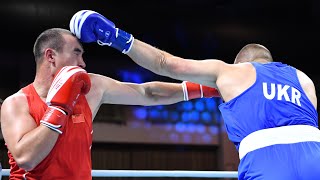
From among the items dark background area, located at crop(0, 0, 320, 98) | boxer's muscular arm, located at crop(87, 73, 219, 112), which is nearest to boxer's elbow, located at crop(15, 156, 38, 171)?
boxer's muscular arm, located at crop(87, 73, 219, 112)

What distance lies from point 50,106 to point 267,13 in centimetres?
601

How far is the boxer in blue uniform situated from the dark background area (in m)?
4.93

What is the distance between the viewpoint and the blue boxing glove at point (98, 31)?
1.93 metres

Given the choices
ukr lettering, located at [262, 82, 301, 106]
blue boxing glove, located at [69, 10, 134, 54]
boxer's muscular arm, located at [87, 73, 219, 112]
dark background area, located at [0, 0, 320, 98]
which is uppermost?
dark background area, located at [0, 0, 320, 98]

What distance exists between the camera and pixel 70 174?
1.92 metres

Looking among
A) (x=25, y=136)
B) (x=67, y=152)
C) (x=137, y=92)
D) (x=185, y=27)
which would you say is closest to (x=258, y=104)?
(x=137, y=92)

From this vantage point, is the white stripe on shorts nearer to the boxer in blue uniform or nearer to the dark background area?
the boxer in blue uniform

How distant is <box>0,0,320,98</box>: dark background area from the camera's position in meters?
6.92

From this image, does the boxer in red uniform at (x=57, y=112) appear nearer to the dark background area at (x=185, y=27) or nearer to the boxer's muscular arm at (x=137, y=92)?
the boxer's muscular arm at (x=137, y=92)

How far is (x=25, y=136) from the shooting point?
1.81 meters

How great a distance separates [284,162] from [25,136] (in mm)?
971

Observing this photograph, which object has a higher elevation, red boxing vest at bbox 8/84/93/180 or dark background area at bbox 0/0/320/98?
dark background area at bbox 0/0/320/98

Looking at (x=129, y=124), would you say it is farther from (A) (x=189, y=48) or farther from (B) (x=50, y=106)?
(B) (x=50, y=106)

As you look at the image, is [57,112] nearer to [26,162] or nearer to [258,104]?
[26,162]
